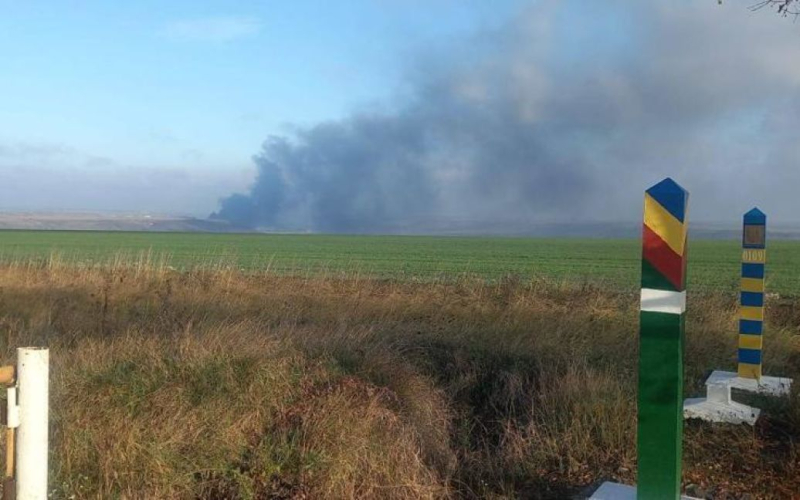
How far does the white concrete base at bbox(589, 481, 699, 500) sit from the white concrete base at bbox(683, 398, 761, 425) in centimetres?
208

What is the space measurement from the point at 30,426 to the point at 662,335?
2821mm

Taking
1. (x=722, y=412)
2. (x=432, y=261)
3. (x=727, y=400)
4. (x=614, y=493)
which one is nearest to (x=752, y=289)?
(x=727, y=400)

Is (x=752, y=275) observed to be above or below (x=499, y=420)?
above

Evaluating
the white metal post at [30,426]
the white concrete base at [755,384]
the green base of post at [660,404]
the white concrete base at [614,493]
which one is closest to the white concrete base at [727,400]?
the white concrete base at [755,384]

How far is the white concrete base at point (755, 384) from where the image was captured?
621 cm

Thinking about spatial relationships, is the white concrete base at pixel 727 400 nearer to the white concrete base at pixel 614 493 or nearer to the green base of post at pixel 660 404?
the white concrete base at pixel 614 493

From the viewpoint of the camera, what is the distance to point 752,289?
6.95 m

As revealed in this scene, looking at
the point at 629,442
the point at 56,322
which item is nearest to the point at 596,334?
the point at 629,442

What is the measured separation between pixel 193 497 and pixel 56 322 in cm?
687

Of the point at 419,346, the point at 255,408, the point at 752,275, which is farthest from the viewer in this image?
the point at 419,346

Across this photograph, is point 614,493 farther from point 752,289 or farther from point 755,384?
point 752,289

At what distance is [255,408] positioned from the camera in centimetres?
482

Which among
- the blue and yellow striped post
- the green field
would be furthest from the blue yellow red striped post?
the green field

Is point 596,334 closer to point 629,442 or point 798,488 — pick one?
point 629,442
